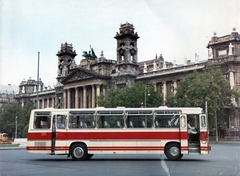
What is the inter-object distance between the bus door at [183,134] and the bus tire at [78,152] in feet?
18.5

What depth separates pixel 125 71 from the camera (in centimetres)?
7294

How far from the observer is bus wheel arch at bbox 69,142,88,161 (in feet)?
65.6

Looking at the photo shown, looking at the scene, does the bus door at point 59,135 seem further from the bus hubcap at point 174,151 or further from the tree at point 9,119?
the tree at point 9,119

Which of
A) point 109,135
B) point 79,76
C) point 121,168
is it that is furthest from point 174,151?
point 79,76

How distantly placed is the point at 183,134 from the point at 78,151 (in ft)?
20.3

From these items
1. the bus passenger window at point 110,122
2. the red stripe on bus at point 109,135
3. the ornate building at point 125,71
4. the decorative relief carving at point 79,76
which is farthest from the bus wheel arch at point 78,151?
the decorative relief carving at point 79,76

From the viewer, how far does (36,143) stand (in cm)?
2019

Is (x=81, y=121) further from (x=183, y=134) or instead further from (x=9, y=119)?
(x=9, y=119)

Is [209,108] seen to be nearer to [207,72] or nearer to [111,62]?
[207,72]

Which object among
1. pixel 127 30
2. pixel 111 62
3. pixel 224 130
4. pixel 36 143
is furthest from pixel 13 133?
pixel 36 143

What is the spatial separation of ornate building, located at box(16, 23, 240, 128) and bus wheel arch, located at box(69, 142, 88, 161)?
40043 mm

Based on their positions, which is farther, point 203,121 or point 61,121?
point 61,121

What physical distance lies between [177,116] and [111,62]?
→ 59796 mm

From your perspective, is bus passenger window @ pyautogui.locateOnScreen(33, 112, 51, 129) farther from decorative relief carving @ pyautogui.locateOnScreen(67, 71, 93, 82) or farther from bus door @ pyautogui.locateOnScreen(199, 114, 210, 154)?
decorative relief carving @ pyautogui.locateOnScreen(67, 71, 93, 82)
